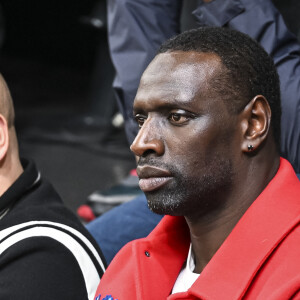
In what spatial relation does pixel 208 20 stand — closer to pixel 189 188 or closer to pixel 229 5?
pixel 229 5

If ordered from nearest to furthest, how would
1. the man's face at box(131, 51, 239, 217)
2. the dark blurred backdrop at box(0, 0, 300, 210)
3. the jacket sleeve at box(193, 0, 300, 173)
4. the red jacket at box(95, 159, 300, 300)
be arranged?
the red jacket at box(95, 159, 300, 300), the man's face at box(131, 51, 239, 217), the jacket sleeve at box(193, 0, 300, 173), the dark blurred backdrop at box(0, 0, 300, 210)

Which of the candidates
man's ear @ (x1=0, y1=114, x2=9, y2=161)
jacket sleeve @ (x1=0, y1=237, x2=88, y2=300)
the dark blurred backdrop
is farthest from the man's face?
the dark blurred backdrop

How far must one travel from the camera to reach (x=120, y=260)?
1254 millimetres

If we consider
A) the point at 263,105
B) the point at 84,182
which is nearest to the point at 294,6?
the point at 263,105

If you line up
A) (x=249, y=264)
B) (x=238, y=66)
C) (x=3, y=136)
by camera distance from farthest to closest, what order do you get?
Answer: (x=3, y=136), (x=238, y=66), (x=249, y=264)

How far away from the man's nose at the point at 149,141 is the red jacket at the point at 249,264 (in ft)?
0.58

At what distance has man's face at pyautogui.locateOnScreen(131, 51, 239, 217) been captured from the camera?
1081 mm

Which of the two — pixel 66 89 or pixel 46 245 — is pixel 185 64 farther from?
pixel 66 89

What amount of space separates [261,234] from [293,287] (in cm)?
12

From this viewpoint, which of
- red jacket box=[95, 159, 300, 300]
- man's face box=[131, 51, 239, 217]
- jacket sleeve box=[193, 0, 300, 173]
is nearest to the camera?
red jacket box=[95, 159, 300, 300]

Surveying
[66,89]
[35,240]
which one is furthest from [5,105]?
[66,89]

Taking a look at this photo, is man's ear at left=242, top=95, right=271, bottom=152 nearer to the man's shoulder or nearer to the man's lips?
the man's lips

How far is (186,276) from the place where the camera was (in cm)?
120

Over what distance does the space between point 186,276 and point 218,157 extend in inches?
9.8
